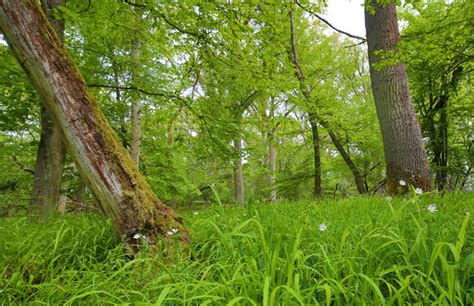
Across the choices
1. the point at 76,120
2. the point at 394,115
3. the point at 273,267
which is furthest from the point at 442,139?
the point at 76,120

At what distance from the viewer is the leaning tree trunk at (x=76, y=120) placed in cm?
208

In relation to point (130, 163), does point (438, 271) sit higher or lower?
lower

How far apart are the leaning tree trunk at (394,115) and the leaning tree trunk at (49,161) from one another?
4895mm

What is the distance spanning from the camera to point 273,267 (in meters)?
1.19

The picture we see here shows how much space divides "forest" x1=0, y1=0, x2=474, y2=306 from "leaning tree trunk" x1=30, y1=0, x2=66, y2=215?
0.03 m

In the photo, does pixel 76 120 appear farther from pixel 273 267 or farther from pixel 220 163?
pixel 220 163

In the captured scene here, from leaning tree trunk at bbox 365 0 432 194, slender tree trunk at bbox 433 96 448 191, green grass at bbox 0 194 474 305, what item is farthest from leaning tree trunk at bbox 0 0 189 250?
slender tree trunk at bbox 433 96 448 191

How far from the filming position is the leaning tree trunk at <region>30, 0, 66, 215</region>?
4.00 metres

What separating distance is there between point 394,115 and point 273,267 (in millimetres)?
4188

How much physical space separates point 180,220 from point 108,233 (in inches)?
23.3

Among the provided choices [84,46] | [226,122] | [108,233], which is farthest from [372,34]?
[84,46]

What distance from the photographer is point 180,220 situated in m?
2.47

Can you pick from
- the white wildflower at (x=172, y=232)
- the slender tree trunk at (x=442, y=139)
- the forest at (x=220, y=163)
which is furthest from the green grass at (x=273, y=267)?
the slender tree trunk at (x=442, y=139)

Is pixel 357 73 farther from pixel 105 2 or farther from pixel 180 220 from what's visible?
pixel 180 220
